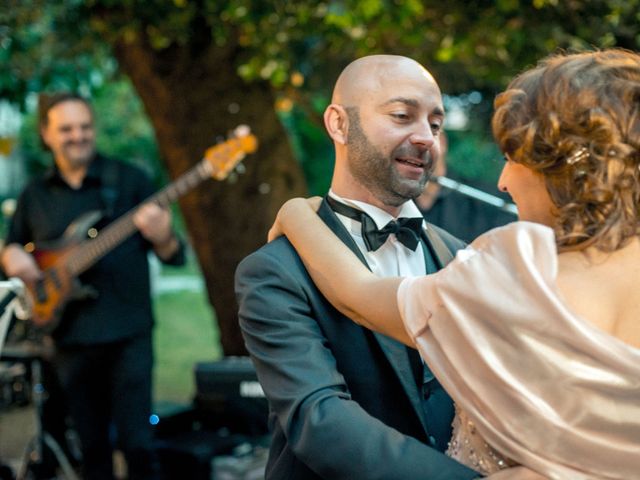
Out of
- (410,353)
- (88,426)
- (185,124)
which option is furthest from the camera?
(185,124)

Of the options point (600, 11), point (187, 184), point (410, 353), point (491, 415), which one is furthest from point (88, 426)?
point (600, 11)

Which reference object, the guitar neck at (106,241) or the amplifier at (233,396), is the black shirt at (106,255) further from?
the amplifier at (233,396)

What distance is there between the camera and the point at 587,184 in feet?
5.20

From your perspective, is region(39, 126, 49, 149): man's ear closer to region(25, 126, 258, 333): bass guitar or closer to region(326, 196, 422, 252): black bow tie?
region(25, 126, 258, 333): bass guitar

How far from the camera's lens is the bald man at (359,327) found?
5.64 ft

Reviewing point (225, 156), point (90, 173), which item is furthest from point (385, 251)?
point (90, 173)

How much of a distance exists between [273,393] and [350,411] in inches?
8.0

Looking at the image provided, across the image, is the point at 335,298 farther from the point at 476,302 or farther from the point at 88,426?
the point at 88,426

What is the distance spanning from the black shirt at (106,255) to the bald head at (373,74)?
2.46 meters

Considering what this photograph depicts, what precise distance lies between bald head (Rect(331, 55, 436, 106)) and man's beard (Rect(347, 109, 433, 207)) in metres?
0.06

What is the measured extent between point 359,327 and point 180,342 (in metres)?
12.7

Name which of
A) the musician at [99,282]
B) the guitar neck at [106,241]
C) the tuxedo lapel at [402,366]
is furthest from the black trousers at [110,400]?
the tuxedo lapel at [402,366]

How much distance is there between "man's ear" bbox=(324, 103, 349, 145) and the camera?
2.32 metres

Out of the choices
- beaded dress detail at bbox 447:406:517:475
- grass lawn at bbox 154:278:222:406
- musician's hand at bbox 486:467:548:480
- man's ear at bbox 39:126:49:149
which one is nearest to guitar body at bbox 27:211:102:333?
man's ear at bbox 39:126:49:149
